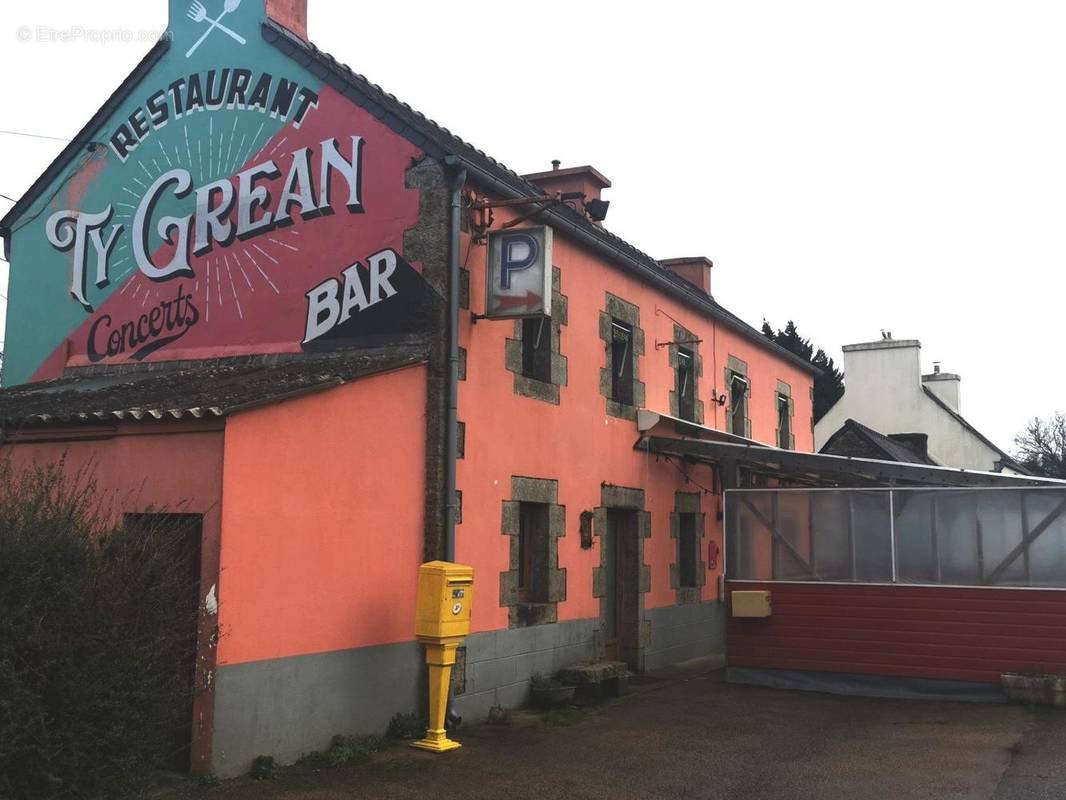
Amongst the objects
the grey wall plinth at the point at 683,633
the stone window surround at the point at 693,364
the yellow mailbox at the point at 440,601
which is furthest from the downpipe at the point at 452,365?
the stone window surround at the point at 693,364

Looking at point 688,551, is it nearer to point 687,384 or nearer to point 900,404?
point 687,384

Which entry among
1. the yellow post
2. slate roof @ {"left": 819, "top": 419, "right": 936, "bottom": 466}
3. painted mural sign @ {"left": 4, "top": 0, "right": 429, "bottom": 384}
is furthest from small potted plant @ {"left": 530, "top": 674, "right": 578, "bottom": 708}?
slate roof @ {"left": 819, "top": 419, "right": 936, "bottom": 466}

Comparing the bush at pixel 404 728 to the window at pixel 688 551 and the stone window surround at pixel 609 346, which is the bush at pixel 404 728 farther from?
the window at pixel 688 551

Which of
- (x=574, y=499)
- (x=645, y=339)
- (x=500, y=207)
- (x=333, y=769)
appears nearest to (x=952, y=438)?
(x=645, y=339)

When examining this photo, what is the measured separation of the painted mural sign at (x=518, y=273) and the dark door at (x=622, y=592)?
4.29 m

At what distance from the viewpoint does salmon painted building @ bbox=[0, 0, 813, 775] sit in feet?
25.9

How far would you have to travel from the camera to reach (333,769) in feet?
26.1

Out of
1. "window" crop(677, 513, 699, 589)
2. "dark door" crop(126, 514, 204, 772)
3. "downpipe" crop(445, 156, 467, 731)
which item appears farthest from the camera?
"window" crop(677, 513, 699, 589)

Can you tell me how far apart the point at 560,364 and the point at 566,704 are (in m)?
3.85

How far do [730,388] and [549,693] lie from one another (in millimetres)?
8362

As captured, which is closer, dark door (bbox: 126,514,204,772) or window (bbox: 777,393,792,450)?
dark door (bbox: 126,514,204,772)

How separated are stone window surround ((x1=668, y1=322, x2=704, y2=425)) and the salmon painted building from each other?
435mm

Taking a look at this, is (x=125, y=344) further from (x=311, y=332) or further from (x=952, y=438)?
(x=952, y=438)

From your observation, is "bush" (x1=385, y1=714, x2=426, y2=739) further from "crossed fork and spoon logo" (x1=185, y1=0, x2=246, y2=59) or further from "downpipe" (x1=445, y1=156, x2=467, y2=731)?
"crossed fork and spoon logo" (x1=185, y1=0, x2=246, y2=59)
